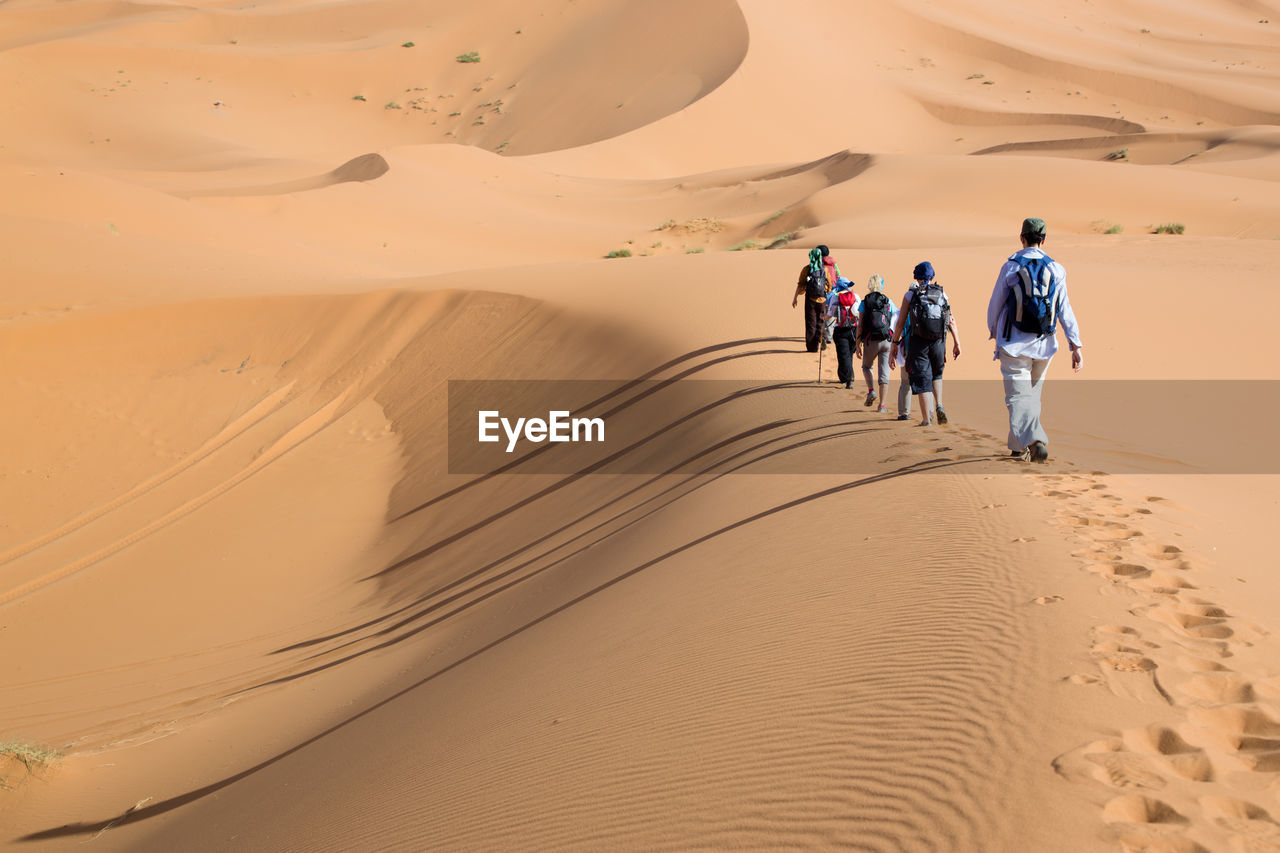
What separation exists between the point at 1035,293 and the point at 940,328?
1.35 metres

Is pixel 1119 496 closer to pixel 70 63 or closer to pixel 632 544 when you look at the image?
pixel 632 544

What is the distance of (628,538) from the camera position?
8055 mm

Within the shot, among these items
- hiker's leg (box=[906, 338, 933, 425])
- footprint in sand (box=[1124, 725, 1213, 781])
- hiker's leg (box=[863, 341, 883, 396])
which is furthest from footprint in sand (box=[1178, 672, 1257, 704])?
hiker's leg (box=[863, 341, 883, 396])

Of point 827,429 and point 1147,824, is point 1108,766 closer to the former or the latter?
point 1147,824

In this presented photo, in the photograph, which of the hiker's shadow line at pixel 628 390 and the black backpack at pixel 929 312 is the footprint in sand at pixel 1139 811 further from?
the hiker's shadow line at pixel 628 390

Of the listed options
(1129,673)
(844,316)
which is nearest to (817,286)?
(844,316)

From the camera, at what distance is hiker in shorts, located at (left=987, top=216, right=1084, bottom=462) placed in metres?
7.49

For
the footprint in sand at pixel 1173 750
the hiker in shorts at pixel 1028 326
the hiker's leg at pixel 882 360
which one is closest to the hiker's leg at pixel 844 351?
the hiker's leg at pixel 882 360

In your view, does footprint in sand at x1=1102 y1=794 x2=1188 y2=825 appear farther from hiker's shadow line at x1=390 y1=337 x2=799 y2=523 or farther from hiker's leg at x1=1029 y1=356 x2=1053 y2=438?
hiker's shadow line at x1=390 y1=337 x2=799 y2=523

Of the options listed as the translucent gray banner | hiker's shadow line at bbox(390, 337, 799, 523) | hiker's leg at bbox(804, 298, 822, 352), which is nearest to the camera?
the translucent gray banner

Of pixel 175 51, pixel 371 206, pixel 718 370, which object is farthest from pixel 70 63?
pixel 718 370

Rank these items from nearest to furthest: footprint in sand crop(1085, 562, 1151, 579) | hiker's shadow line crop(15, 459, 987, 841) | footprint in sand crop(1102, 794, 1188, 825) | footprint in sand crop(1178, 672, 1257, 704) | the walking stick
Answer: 1. footprint in sand crop(1102, 794, 1188, 825)
2. footprint in sand crop(1178, 672, 1257, 704)
3. footprint in sand crop(1085, 562, 1151, 579)
4. hiker's shadow line crop(15, 459, 987, 841)
5. the walking stick

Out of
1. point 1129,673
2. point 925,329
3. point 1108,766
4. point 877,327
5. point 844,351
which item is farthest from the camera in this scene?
point 844,351

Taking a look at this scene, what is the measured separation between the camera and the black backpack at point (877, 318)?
9.84 m
